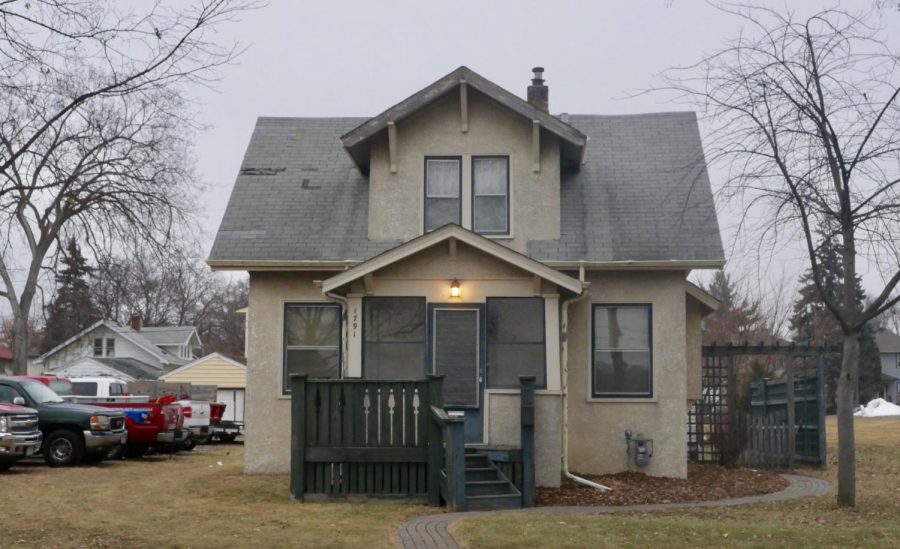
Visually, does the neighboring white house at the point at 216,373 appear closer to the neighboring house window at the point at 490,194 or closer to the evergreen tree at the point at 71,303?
the evergreen tree at the point at 71,303

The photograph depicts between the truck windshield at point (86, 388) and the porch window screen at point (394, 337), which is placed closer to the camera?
the porch window screen at point (394, 337)

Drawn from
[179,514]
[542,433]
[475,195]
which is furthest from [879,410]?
[179,514]

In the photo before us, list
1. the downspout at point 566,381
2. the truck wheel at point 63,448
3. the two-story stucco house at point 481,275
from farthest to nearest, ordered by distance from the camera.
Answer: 1. the truck wheel at point 63,448
2. the two-story stucco house at point 481,275
3. the downspout at point 566,381

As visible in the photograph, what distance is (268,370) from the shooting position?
18078mm

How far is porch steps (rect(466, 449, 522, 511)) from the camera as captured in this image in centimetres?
1391

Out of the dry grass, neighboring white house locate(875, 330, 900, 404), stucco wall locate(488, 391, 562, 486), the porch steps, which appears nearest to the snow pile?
neighboring white house locate(875, 330, 900, 404)

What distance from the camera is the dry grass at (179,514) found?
10688 millimetres

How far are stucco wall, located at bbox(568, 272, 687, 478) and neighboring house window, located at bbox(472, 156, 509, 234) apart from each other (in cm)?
206

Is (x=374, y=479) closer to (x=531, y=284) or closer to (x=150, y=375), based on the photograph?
(x=531, y=284)

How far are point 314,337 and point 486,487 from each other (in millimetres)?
5106

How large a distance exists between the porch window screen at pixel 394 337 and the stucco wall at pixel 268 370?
5.75ft

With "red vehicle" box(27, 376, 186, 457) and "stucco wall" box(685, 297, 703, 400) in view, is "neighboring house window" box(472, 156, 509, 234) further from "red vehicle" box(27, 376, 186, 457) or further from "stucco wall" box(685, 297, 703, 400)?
"red vehicle" box(27, 376, 186, 457)

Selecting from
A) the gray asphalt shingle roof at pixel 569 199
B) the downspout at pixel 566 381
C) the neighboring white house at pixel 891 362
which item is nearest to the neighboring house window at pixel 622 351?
the downspout at pixel 566 381

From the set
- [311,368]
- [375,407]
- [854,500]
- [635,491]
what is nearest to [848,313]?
[854,500]
